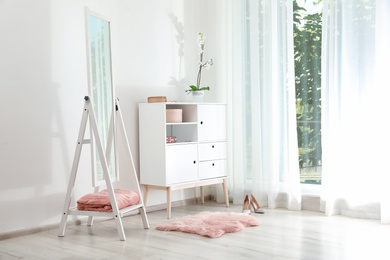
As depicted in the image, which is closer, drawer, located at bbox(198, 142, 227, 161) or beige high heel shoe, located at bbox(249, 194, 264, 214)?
beige high heel shoe, located at bbox(249, 194, 264, 214)

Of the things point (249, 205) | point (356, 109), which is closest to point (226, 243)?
point (249, 205)

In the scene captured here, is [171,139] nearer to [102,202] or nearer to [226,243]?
[102,202]

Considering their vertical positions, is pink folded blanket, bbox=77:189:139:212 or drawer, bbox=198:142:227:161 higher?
drawer, bbox=198:142:227:161

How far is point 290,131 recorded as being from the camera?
4.61 m

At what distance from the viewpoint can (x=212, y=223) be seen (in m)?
3.92

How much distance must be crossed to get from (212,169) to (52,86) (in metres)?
1.62

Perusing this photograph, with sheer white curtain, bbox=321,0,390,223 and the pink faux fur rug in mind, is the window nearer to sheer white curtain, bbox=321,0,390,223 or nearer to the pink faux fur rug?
A: sheer white curtain, bbox=321,0,390,223

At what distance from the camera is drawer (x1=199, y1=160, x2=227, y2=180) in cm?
467

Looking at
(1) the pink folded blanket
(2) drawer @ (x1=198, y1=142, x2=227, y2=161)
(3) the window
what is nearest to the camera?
(1) the pink folded blanket

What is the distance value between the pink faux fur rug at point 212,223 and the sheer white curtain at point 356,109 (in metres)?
0.78

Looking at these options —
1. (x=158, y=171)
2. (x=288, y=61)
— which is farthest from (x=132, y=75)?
(x=288, y=61)

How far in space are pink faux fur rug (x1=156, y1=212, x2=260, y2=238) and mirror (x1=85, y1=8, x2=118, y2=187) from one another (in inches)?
23.5

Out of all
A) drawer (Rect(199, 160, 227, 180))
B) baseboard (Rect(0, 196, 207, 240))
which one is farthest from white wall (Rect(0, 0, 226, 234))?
drawer (Rect(199, 160, 227, 180))

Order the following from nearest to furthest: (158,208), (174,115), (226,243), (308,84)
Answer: (226,243), (174,115), (308,84), (158,208)
